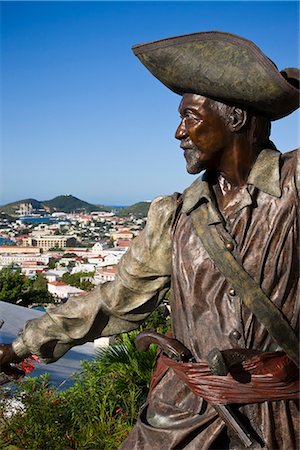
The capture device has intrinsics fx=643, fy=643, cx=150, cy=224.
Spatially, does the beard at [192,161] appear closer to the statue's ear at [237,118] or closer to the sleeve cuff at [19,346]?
the statue's ear at [237,118]

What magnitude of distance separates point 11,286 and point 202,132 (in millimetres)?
16246

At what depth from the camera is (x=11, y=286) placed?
17.7 m

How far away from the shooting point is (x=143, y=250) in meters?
2.28

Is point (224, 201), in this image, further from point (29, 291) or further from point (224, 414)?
point (29, 291)

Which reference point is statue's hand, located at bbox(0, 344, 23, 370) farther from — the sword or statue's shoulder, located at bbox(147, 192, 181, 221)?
statue's shoulder, located at bbox(147, 192, 181, 221)

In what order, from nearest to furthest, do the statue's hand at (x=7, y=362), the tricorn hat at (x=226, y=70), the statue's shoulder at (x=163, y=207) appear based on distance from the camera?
the tricorn hat at (x=226, y=70) < the statue's shoulder at (x=163, y=207) < the statue's hand at (x=7, y=362)

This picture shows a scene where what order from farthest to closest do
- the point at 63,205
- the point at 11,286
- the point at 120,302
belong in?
the point at 63,205
the point at 11,286
the point at 120,302

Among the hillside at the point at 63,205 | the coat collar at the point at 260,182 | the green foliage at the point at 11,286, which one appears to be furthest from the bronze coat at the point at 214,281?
the hillside at the point at 63,205

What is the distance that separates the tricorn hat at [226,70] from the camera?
1.93 meters

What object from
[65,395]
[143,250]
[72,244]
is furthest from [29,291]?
[72,244]

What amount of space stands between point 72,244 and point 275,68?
356ft

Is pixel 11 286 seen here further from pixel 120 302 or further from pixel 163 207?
pixel 163 207

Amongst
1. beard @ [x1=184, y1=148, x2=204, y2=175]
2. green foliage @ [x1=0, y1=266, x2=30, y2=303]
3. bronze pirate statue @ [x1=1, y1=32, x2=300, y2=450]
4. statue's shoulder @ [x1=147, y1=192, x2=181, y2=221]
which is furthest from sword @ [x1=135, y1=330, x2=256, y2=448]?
green foliage @ [x1=0, y1=266, x2=30, y2=303]

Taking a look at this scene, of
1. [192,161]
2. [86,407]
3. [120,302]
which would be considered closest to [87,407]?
[86,407]
